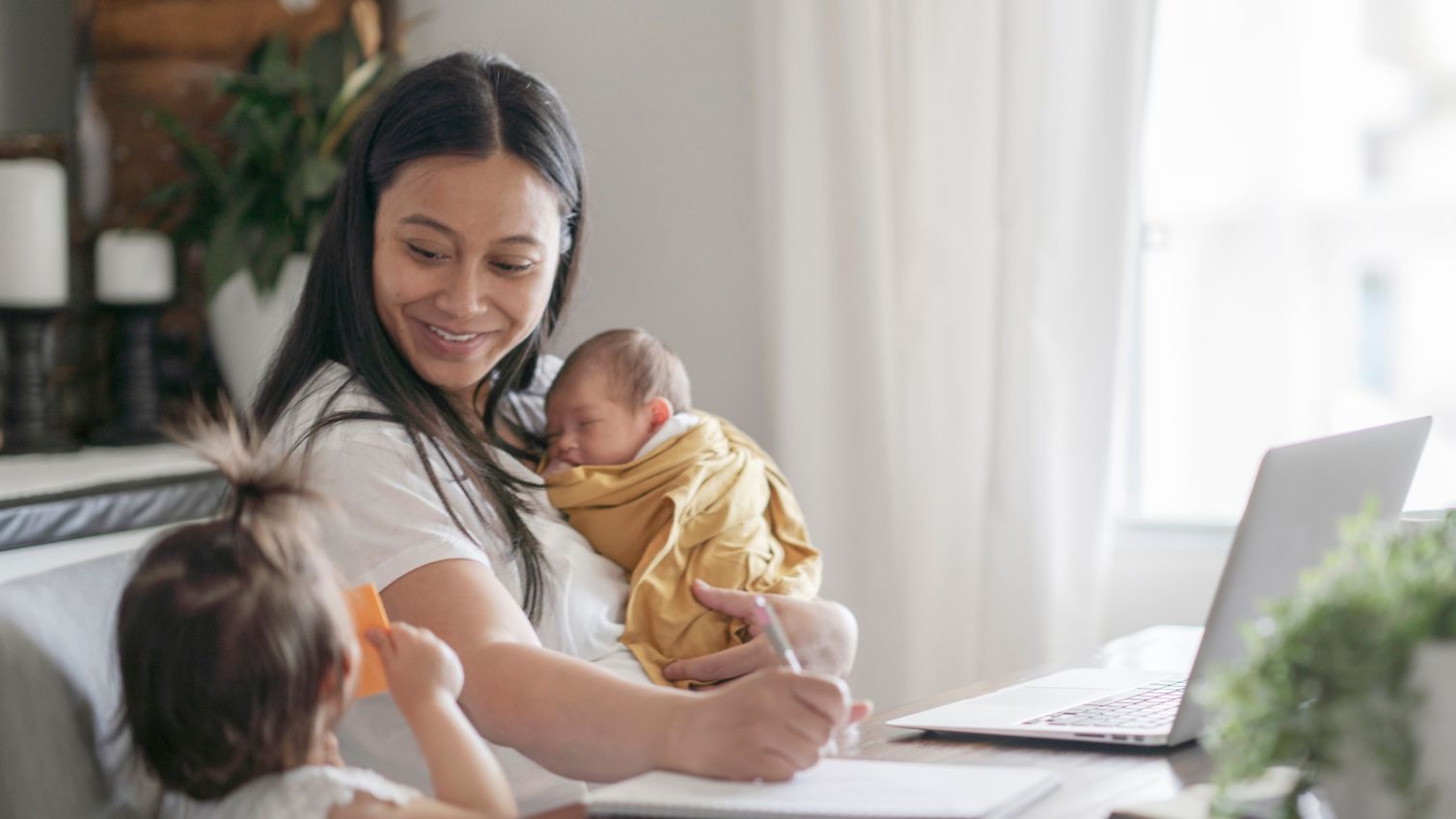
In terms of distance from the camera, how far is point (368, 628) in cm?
107

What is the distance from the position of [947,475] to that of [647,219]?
0.84 m

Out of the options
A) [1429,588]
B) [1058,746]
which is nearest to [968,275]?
[1058,746]

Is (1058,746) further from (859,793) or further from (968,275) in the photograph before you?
(968,275)

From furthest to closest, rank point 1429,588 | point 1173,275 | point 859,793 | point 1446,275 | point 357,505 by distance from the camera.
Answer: point 1446,275 < point 1173,275 < point 357,505 < point 859,793 < point 1429,588

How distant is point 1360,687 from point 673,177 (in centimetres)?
232

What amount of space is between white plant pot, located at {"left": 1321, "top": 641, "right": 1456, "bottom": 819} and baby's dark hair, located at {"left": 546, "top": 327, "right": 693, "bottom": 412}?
3.89 feet

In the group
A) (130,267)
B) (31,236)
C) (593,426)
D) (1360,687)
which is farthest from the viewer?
(130,267)

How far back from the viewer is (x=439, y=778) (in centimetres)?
100

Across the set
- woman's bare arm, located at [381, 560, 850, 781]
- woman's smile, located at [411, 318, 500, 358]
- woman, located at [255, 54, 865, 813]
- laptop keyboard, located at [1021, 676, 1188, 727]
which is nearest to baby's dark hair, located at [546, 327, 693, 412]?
woman, located at [255, 54, 865, 813]

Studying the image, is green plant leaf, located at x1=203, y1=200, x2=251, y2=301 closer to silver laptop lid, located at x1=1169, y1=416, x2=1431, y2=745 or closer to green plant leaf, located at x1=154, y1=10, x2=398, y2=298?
green plant leaf, located at x1=154, y1=10, x2=398, y2=298

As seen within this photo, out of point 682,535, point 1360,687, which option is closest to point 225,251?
point 682,535

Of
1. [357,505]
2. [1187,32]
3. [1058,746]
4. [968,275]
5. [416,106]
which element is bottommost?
[1058,746]

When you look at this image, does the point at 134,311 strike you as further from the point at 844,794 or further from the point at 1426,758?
the point at 1426,758

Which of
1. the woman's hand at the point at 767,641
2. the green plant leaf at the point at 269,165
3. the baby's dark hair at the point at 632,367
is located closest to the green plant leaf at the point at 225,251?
the green plant leaf at the point at 269,165
